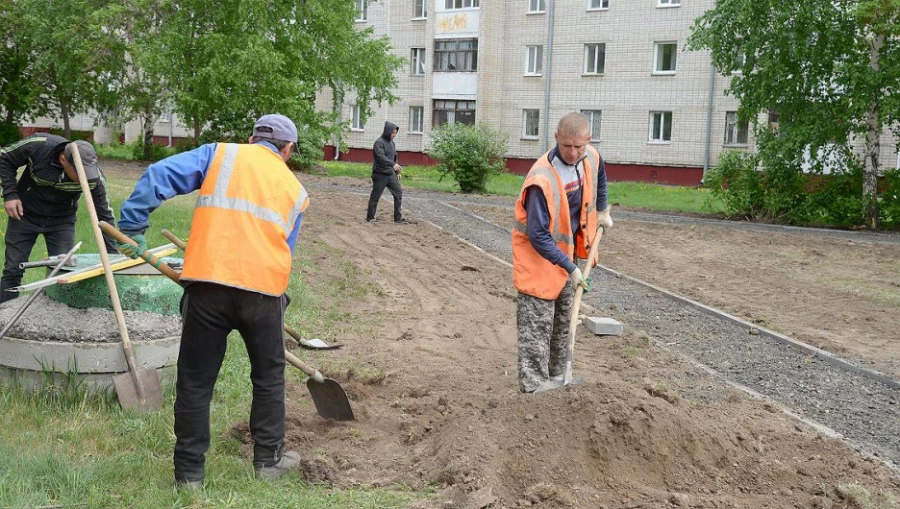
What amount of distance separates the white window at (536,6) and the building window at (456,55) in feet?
8.98

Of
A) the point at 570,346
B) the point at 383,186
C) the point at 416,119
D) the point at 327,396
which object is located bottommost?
the point at 327,396

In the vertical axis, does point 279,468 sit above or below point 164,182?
below

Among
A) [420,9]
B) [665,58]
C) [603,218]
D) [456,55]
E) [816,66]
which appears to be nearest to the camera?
[603,218]

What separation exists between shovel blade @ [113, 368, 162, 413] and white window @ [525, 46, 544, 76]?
33.5 m

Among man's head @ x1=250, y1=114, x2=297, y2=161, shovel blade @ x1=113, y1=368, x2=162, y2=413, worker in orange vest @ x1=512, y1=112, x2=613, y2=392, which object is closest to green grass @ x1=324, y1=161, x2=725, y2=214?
worker in orange vest @ x1=512, y1=112, x2=613, y2=392

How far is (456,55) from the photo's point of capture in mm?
39688

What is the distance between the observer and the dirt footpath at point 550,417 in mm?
4781

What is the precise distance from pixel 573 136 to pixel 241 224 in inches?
84.9

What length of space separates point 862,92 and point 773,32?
229 cm

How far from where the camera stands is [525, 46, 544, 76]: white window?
37.7 meters

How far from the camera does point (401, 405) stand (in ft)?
20.4

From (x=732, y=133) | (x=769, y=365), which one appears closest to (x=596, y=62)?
(x=732, y=133)

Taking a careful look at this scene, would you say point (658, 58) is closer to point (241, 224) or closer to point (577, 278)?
point (577, 278)

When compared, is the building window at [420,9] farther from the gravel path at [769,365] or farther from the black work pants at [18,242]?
the black work pants at [18,242]
